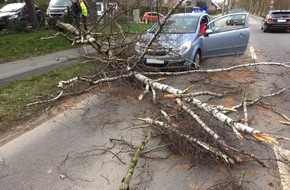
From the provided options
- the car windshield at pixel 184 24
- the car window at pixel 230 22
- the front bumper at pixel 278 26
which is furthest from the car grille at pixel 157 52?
the front bumper at pixel 278 26

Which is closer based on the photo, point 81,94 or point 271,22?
point 81,94

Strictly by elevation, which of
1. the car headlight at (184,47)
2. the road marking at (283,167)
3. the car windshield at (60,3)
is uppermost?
the car windshield at (60,3)

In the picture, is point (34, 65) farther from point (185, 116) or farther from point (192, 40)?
point (185, 116)

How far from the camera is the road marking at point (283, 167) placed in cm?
385

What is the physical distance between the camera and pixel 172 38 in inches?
352

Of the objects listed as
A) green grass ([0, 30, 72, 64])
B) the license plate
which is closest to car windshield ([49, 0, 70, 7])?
green grass ([0, 30, 72, 64])

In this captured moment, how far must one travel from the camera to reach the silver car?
8.20 meters

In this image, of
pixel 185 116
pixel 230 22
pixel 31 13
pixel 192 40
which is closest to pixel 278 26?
pixel 230 22

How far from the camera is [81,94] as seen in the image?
7480mm

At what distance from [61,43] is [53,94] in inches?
322

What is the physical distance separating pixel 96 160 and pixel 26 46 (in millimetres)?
10334

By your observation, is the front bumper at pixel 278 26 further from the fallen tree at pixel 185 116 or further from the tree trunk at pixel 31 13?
the fallen tree at pixel 185 116

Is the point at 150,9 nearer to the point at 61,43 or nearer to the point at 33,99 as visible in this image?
the point at 33,99

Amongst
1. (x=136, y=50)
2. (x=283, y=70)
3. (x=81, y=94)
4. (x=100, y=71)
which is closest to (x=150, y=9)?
(x=136, y=50)
